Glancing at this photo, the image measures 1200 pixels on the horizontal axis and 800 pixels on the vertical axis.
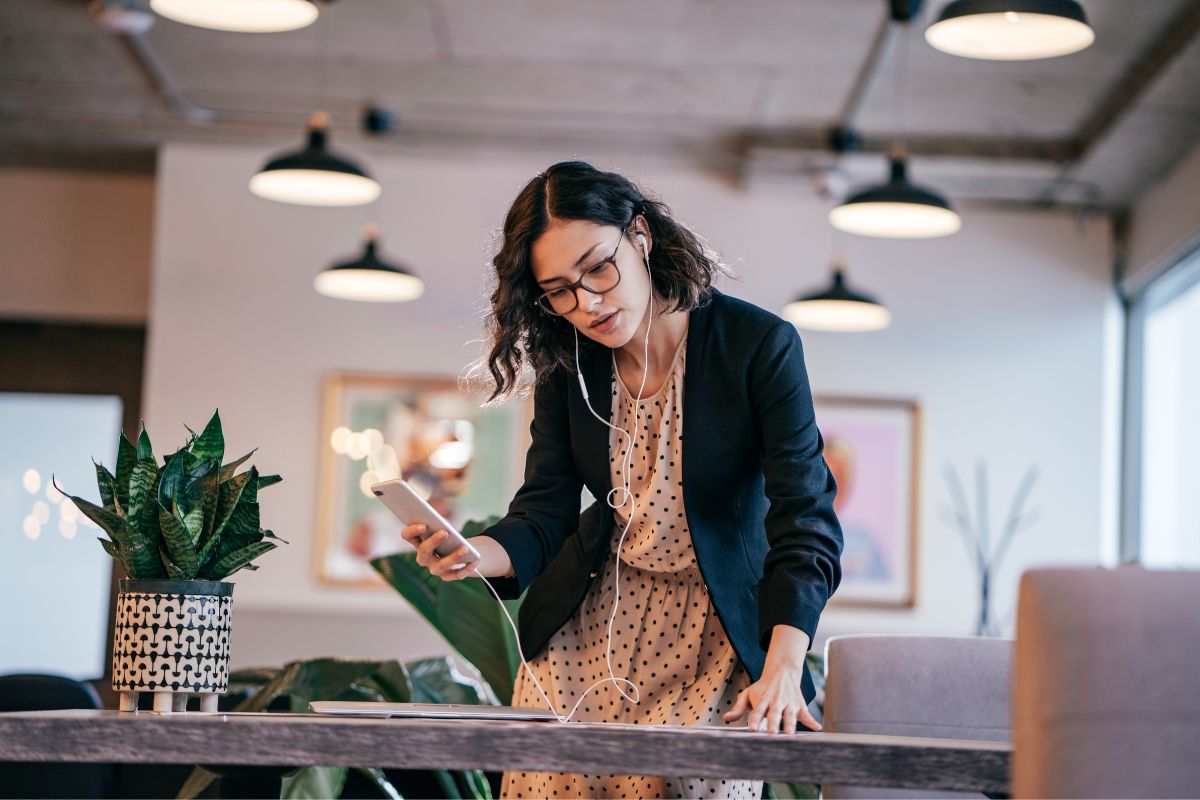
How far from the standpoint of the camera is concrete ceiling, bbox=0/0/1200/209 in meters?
5.33

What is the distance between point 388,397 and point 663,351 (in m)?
4.81

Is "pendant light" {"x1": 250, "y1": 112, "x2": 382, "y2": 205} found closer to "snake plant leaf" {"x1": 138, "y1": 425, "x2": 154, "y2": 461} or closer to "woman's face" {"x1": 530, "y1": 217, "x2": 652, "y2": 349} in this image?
"woman's face" {"x1": 530, "y1": 217, "x2": 652, "y2": 349}

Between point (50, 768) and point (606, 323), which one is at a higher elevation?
point (606, 323)

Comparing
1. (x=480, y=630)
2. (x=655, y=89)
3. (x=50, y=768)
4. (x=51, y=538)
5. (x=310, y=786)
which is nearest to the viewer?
(x=310, y=786)

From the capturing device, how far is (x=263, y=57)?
5879 mm

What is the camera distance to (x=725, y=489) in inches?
76.3

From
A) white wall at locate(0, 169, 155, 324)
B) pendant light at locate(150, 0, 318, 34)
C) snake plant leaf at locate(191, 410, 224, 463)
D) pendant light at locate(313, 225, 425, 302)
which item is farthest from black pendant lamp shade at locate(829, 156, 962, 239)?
white wall at locate(0, 169, 155, 324)

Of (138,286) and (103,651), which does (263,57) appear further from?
(103,651)

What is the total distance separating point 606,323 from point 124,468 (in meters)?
0.65

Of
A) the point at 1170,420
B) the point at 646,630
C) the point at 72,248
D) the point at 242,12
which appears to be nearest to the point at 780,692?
the point at 646,630

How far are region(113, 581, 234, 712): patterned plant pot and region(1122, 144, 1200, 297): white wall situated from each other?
17.1ft

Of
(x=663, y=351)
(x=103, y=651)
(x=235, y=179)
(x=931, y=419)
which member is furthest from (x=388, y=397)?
(x=663, y=351)

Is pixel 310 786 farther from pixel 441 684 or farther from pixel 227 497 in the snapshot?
pixel 227 497

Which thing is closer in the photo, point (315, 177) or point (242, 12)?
point (242, 12)
